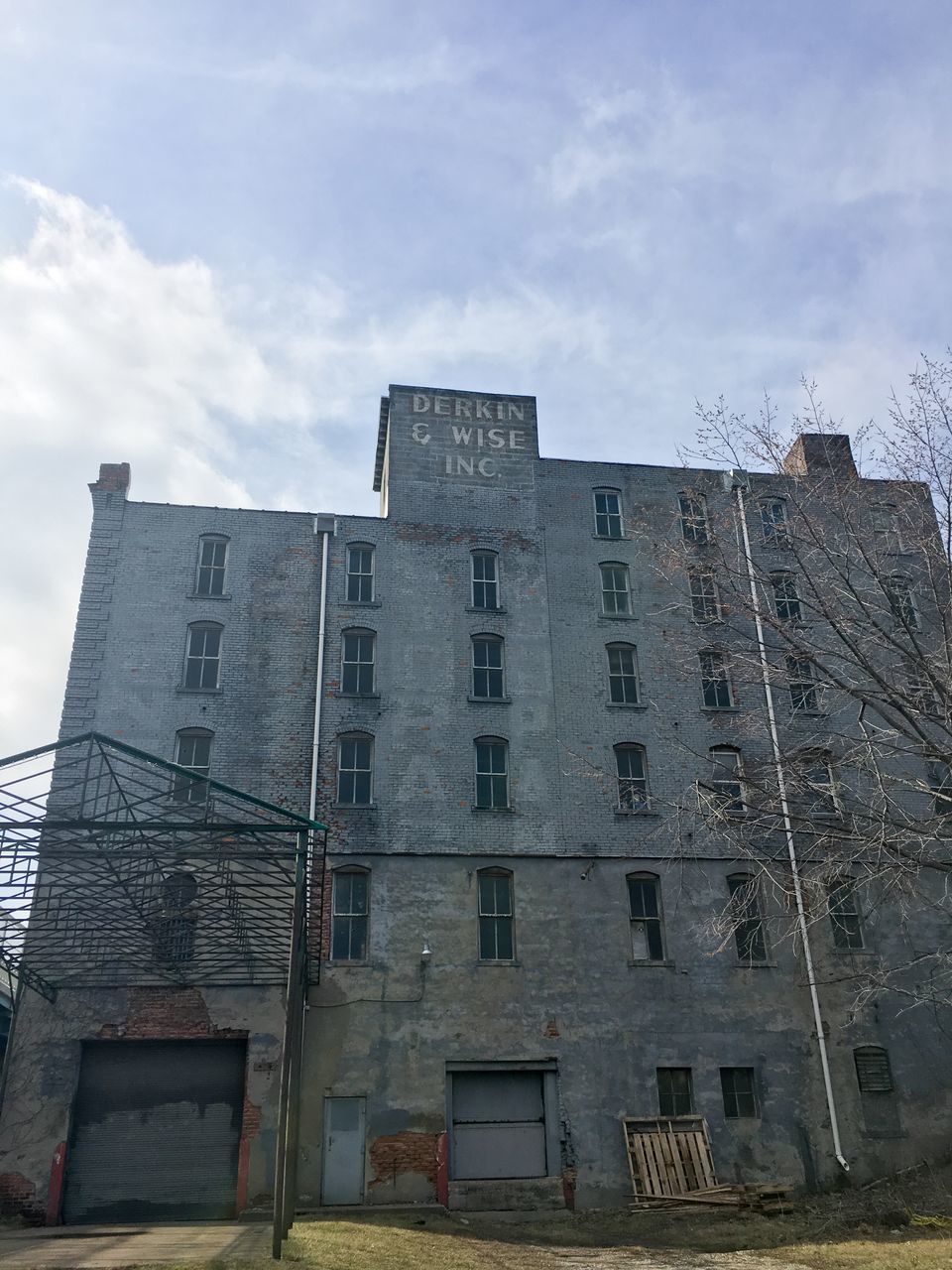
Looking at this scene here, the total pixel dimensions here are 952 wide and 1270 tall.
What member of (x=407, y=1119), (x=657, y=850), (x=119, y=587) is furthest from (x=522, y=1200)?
(x=119, y=587)

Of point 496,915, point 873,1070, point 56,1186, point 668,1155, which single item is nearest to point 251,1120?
point 56,1186

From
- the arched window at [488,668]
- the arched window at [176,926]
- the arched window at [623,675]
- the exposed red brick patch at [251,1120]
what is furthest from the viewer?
the arched window at [623,675]

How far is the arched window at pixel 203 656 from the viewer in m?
27.6

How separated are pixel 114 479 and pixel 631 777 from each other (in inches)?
652

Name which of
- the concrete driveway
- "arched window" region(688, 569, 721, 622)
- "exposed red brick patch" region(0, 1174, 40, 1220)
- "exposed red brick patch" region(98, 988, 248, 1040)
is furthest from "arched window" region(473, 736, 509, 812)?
Result: "exposed red brick patch" region(0, 1174, 40, 1220)

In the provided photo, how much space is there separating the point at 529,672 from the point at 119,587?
36.8 ft

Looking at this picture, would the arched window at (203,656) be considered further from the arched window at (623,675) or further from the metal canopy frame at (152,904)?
the arched window at (623,675)

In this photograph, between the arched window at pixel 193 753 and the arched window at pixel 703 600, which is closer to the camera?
the arched window at pixel 193 753

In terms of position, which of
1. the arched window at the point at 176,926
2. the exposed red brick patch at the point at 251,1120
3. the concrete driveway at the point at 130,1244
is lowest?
the concrete driveway at the point at 130,1244

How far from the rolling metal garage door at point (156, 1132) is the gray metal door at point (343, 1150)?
211 centimetres

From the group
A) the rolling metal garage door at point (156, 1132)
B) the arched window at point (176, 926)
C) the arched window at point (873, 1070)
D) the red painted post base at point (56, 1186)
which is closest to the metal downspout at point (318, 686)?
the arched window at point (176, 926)

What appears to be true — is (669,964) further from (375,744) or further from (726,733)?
(375,744)

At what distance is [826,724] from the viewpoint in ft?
97.0

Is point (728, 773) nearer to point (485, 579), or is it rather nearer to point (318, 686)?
point (485, 579)
